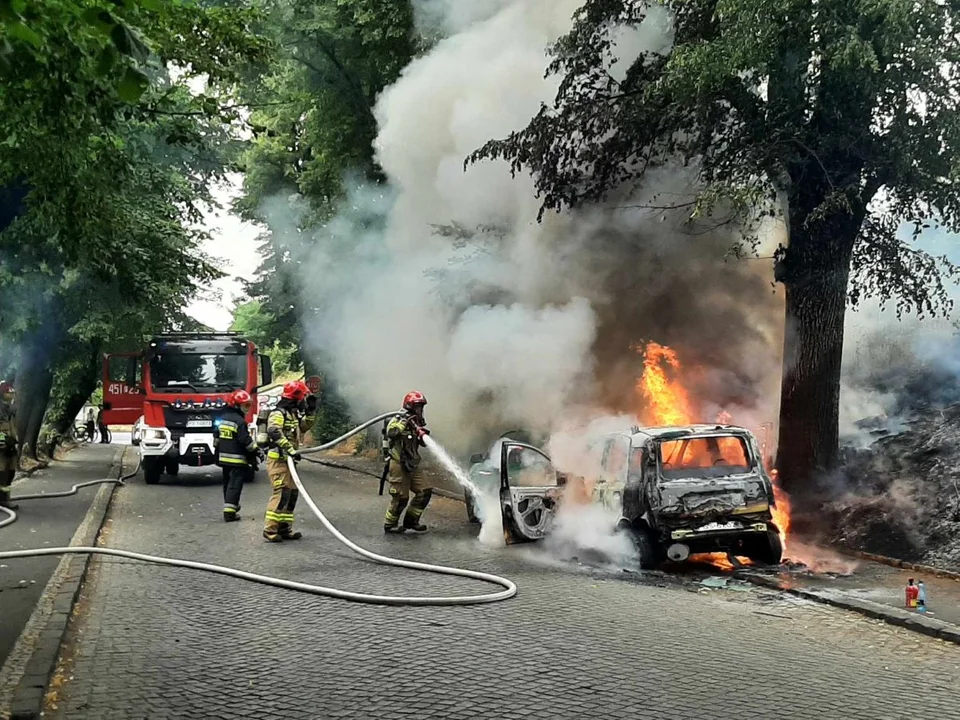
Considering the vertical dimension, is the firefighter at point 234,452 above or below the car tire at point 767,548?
above

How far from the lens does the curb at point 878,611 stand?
277 inches

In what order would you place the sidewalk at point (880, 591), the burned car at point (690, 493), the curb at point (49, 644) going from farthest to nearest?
the burned car at point (690, 493), the sidewalk at point (880, 591), the curb at point (49, 644)

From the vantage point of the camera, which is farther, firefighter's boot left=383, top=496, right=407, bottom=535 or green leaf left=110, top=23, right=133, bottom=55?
firefighter's boot left=383, top=496, right=407, bottom=535

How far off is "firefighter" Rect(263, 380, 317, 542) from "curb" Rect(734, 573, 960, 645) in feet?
17.4

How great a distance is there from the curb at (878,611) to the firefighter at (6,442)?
993 centimetres

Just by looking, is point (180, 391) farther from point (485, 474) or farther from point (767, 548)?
point (767, 548)

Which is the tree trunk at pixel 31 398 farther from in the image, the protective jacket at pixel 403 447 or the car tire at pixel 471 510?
the protective jacket at pixel 403 447

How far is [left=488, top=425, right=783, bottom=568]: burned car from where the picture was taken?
928 cm

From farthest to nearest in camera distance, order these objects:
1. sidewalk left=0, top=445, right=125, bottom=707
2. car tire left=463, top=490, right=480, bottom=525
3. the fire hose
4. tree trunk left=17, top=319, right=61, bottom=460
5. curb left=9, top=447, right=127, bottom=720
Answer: tree trunk left=17, top=319, right=61, bottom=460 → car tire left=463, top=490, right=480, bottom=525 → the fire hose → sidewalk left=0, top=445, right=125, bottom=707 → curb left=9, top=447, right=127, bottom=720

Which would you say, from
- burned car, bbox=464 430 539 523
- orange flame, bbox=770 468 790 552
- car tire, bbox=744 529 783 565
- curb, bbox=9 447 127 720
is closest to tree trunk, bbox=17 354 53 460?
curb, bbox=9 447 127 720

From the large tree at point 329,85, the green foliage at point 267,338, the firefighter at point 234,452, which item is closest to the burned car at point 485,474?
the firefighter at point 234,452

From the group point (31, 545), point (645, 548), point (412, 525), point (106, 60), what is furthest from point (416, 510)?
point (106, 60)

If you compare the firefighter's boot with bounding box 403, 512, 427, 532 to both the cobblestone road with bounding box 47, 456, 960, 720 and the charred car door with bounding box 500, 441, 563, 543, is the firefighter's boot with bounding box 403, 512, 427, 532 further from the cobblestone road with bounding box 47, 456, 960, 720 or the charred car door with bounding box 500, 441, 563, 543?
the cobblestone road with bounding box 47, 456, 960, 720

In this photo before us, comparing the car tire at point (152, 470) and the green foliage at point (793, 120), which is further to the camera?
Result: the car tire at point (152, 470)
